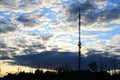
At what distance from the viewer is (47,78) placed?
313 ft

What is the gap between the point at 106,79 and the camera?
8544 centimetres

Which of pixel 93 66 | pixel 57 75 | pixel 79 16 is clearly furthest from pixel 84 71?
pixel 93 66

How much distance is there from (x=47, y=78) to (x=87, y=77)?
15396 millimetres

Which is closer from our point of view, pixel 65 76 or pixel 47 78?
pixel 65 76

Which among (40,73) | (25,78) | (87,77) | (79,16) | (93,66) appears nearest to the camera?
(79,16)

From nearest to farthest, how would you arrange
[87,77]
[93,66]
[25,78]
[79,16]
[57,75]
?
[79,16] < [87,77] < [57,75] < [25,78] < [93,66]

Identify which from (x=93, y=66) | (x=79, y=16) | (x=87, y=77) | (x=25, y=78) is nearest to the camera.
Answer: (x=79, y=16)

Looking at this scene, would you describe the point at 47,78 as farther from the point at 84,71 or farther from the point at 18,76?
the point at 18,76

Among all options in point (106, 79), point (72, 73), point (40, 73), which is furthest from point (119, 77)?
point (40, 73)

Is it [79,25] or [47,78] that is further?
[47,78]

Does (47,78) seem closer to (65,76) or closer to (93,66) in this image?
(65,76)

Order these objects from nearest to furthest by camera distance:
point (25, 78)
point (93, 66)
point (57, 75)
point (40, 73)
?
1. point (57, 75)
2. point (40, 73)
3. point (25, 78)
4. point (93, 66)

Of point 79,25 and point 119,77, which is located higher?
point 79,25

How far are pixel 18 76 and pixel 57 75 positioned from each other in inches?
1146
